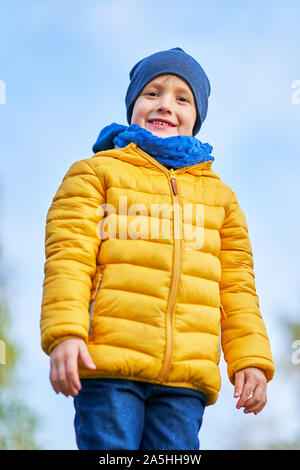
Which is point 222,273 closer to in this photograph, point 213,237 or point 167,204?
point 213,237

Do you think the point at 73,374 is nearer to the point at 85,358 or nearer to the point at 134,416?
the point at 85,358

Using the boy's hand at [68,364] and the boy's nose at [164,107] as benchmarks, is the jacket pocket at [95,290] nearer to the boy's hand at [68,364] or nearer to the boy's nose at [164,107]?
the boy's hand at [68,364]

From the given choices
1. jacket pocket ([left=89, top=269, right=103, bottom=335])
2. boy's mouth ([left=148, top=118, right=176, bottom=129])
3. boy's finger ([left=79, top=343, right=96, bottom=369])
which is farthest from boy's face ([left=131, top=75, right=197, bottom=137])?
boy's finger ([left=79, top=343, right=96, bottom=369])

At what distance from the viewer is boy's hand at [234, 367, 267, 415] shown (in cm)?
225

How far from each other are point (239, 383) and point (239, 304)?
32 centimetres

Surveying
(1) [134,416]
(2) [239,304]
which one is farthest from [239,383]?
(1) [134,416]

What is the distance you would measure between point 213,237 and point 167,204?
0.24 metres

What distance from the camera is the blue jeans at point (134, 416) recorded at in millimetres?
1966

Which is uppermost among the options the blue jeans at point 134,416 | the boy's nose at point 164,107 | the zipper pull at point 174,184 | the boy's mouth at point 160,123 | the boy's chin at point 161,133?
the boy's nose at point 164,107

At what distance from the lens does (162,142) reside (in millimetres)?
2475

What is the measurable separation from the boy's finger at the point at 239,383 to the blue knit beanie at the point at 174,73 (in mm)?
1264

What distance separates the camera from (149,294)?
2.13 meters

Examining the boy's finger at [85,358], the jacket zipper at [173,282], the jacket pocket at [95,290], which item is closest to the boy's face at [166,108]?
the jacket zipper at [173,282]
